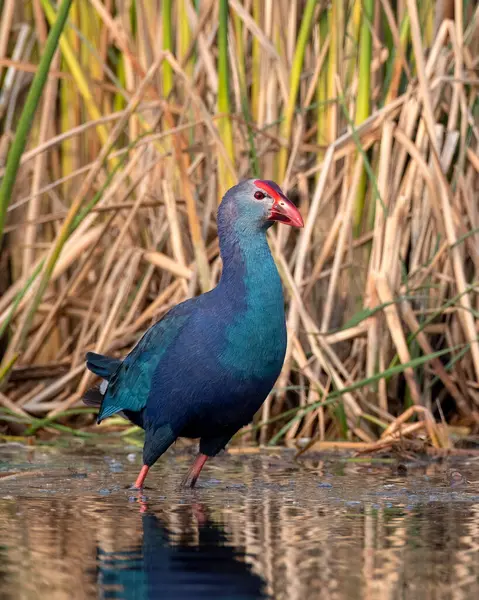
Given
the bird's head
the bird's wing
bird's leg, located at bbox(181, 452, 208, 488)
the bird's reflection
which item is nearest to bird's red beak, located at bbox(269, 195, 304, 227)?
the bird's head

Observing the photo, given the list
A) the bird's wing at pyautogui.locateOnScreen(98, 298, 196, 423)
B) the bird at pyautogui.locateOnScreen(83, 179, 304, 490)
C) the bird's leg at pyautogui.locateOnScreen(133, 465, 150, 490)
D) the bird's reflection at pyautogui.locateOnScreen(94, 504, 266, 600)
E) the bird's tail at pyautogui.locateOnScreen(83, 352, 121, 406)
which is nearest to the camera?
the bird's reflection at pyautogui.locateOnScreen(94, 504, 266, 600)

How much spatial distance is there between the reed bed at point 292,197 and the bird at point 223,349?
696mm

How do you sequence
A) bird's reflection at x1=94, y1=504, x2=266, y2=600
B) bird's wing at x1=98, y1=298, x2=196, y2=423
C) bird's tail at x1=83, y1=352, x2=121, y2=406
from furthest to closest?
bird's tail at x1=83, y1=352, x2=121, y2=406, bird's wing at x1=98, y1=298, x2=196, y2=423, bird's reflection at x1=94, y1=504, x2=266, y2=600

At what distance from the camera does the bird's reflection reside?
1.86 m

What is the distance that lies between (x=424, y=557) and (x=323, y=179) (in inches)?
84.0

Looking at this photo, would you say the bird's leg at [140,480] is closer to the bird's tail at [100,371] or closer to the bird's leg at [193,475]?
the bird's leg at [193,475]

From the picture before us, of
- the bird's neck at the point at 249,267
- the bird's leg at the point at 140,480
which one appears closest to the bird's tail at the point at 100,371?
the bird's leg at the point at 140,480

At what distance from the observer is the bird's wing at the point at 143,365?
128 inches

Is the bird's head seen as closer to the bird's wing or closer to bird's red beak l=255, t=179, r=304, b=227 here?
bird's red beak l=255, t=179, r=304, b=227

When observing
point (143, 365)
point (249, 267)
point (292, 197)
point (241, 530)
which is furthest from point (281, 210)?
point (292, 197)

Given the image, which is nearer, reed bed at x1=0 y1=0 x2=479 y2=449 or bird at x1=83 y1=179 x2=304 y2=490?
bird at x1=83 y1=179 x2=304 y2=490

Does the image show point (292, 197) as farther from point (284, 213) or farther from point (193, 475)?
point (193, 475)

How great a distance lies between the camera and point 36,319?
469cm

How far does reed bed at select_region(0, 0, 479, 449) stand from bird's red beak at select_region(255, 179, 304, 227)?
26.8 inches
